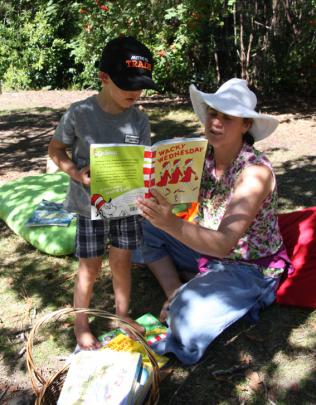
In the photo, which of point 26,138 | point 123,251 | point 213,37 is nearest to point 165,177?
point 123,251

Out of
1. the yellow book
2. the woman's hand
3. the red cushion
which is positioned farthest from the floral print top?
the yellow book

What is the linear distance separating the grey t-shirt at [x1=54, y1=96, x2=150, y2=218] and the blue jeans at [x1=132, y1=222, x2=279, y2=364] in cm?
71

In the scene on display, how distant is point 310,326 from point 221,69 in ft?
22.0

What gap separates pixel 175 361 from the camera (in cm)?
243

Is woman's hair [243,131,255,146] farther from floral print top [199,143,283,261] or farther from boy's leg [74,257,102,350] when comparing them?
boy's leg [74,257,102,350]

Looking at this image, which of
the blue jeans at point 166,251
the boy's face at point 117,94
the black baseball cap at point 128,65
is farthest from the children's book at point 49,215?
the black baseball cap at point 128,65

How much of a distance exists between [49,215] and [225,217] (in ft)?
6.76

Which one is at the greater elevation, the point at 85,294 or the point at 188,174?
Result: the point at 188,174

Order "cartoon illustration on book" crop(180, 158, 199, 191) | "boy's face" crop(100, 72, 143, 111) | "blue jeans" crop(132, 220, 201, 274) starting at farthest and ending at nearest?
"blue jeans" crop(132, 220, 201, 274) < "boy's face" crop(100, 72, 143, 111) < "cartoon illustration on book" crop(180, 158, 199, 191)

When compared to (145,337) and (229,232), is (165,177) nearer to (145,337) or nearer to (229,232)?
(229,232)

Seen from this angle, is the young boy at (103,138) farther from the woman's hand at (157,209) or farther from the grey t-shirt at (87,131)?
the woman's hand at (157,209)

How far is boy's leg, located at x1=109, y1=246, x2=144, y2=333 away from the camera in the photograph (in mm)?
2500

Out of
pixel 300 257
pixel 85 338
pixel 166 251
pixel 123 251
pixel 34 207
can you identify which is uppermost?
pixel 123 251

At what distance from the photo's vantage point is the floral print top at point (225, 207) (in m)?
2.53
